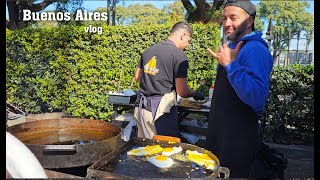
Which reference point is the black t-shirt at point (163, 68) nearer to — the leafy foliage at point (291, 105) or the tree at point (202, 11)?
the leafy foliage at point (291, 105)

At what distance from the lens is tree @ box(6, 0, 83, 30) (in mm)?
12281

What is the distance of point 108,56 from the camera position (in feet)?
21.7

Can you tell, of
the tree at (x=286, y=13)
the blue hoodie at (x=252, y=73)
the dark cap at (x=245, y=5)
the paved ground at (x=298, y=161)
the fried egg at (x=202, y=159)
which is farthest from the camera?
the tree at (x=286, y=13)

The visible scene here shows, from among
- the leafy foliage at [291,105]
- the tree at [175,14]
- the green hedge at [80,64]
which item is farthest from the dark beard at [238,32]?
the tree at [175,14]

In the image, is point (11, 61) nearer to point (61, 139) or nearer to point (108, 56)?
point (108, 56)

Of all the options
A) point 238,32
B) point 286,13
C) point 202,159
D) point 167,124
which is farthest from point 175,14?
point 286,13

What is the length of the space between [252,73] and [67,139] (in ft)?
Answer: 4.94

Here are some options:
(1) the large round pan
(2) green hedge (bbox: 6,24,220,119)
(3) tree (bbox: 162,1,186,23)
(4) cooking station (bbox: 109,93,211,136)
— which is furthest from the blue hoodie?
(3) tree (bbox: 162,1,186,23)

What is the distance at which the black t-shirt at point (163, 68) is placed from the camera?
134 inches

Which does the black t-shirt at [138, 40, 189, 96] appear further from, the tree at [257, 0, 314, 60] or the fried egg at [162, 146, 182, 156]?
the tree at [257, 0, 314, 60]

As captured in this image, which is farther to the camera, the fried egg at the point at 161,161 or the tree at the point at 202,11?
the tree at the point at 202,11

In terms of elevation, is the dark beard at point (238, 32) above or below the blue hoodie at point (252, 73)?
above

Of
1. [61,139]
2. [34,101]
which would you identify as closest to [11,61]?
[34,101]

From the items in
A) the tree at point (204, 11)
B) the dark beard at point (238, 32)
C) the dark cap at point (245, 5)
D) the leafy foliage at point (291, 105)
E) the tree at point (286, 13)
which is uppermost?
the tree at point (286, 13)
